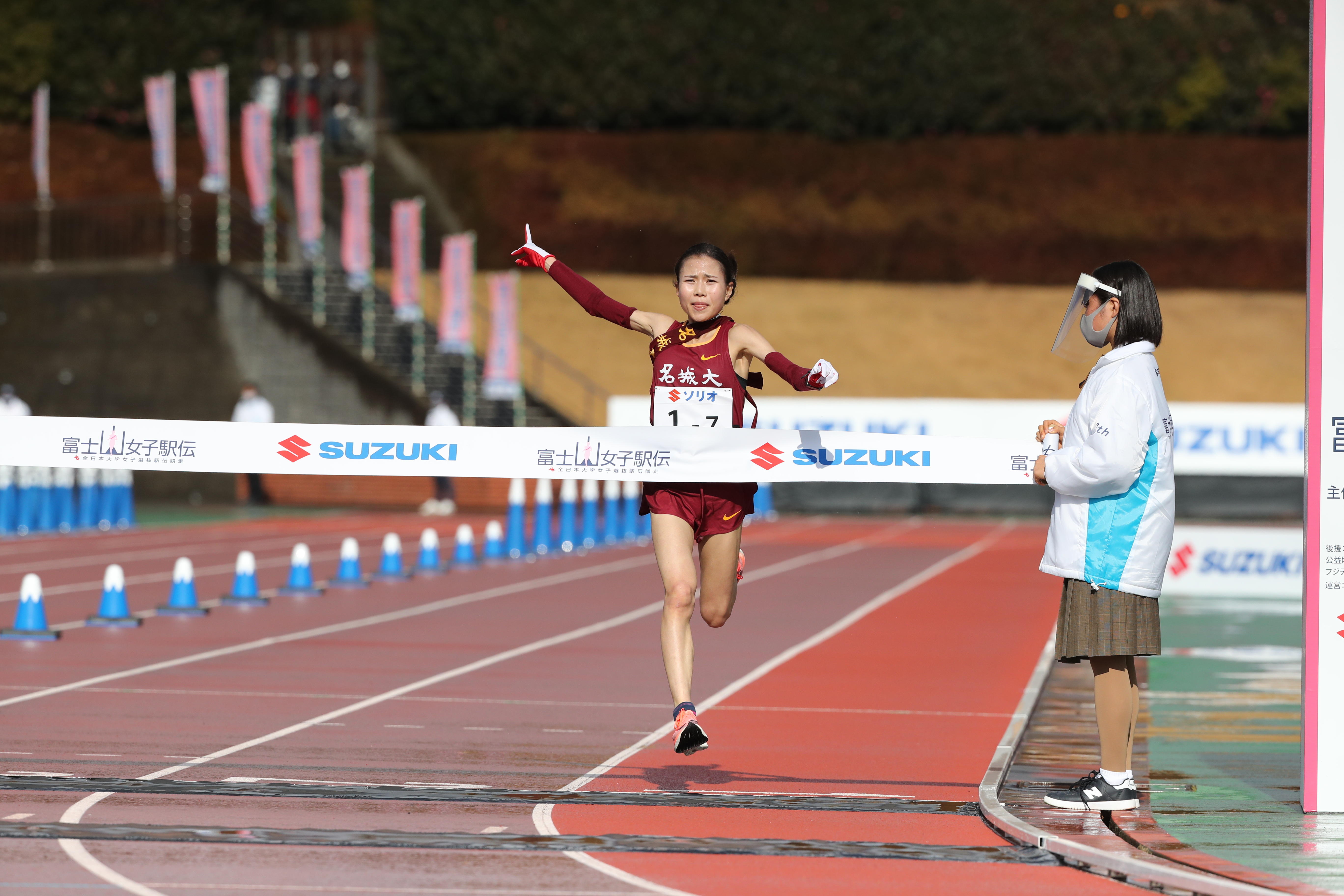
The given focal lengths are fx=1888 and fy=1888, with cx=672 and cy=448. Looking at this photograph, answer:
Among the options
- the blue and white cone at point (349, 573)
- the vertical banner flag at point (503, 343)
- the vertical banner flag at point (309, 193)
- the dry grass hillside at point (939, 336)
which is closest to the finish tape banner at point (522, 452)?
the blue and white cone at point (349, 573)

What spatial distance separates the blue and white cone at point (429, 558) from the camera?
21.9 metres

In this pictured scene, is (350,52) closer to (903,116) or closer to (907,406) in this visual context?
(903,116)

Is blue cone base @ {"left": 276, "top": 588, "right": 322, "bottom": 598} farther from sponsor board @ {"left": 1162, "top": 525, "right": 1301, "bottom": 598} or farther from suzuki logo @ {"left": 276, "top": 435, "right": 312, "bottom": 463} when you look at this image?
suzuki logo @ {"left": 276, "top": 435, "right": 312, "bottom": 463}

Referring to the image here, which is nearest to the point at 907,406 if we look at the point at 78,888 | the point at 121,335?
the point at 121,335

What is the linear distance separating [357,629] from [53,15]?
47273 mm

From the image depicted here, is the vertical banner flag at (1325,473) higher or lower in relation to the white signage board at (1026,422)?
lower

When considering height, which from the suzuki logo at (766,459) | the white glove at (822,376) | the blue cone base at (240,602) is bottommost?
the blue cone base at (240,602)

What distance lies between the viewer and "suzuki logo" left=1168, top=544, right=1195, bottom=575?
19141 millimetres

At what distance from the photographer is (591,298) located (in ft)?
27.8

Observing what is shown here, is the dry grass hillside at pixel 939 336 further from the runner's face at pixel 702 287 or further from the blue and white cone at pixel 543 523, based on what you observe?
the runner's face at pixel 702 287

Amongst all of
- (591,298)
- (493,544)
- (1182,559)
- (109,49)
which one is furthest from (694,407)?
(109,49)

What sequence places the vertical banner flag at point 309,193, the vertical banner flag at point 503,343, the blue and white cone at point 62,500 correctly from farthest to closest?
the vertical banner flag at point 309,193 < the vertical banner flag at point 503,343 < the blue and white cone at point 62,500

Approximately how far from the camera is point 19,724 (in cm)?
1005

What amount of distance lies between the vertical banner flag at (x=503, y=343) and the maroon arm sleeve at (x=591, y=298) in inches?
1250
